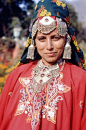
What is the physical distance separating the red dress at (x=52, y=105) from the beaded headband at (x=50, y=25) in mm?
485

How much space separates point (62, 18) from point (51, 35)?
0.27m

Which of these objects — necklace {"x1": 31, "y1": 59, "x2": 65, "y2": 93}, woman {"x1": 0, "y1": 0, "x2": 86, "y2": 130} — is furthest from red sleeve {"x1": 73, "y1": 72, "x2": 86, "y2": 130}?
necklace {"x1": 31, "y1": 59, "x2": 65, "y2": 93}

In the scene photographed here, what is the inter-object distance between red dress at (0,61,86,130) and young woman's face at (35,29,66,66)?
0.77 feet

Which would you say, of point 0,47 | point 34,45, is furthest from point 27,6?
point 34,45

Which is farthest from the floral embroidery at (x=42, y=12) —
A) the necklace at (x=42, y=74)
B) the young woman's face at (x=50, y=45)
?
the necklace at (x=42, y=74)

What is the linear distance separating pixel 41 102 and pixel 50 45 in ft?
2.25

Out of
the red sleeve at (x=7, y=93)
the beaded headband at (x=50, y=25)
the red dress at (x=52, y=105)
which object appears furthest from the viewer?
the red sleeve at (x=7, y=93)

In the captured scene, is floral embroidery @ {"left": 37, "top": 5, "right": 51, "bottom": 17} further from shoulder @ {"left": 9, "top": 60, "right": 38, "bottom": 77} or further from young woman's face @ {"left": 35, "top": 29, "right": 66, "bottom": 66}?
shoulder @ {"left": 9, "top": 60, "right": 38, "bottom": 77}

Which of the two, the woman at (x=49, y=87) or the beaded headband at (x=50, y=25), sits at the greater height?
the beaded headband at (x=50, y=25)

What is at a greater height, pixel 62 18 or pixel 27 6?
pixel 27 6

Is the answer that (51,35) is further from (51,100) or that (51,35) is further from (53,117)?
(53,117)

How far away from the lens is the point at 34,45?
240 cm

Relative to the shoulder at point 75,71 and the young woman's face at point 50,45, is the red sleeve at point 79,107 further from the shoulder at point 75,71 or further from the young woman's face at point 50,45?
the young woman's face at point 50,45

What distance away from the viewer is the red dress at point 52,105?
6.35 feet
